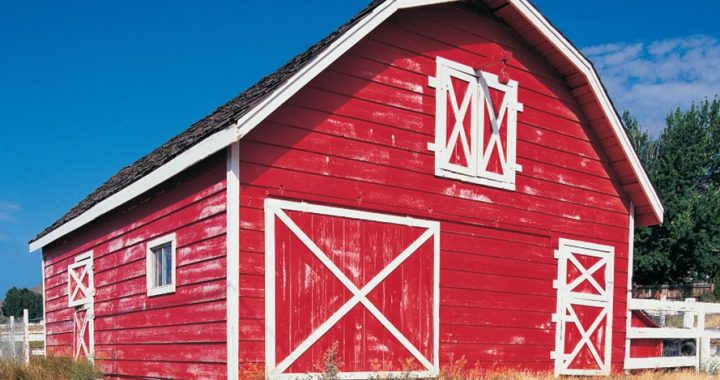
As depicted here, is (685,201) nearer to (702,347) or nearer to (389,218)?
(702,347)

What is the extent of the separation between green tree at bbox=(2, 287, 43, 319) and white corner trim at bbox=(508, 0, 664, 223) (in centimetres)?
9676

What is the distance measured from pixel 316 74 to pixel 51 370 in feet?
22.0

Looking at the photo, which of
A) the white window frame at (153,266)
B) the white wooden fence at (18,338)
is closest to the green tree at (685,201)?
the white wooden fence at (18,338)

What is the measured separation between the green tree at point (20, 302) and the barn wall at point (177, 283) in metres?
92.9

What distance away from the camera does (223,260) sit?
335 inches

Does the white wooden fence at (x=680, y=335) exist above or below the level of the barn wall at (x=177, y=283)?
below

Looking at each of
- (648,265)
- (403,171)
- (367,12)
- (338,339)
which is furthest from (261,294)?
(648,265)

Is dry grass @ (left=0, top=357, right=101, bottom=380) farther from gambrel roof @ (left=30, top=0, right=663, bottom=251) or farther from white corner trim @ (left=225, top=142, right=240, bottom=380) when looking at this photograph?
white corner trim @ (left=225, top=142, right=240, bottom=380)

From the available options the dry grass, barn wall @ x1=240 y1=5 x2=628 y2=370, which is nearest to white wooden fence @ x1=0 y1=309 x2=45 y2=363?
the dry grass

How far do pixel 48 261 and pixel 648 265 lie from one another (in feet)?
99.2

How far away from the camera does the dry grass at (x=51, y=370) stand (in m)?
11.4

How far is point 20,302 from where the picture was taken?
319 ft

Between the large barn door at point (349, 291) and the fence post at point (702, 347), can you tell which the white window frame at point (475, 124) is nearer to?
the large barn door at point (349, 291)

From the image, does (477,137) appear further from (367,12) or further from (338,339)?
(338,339)
